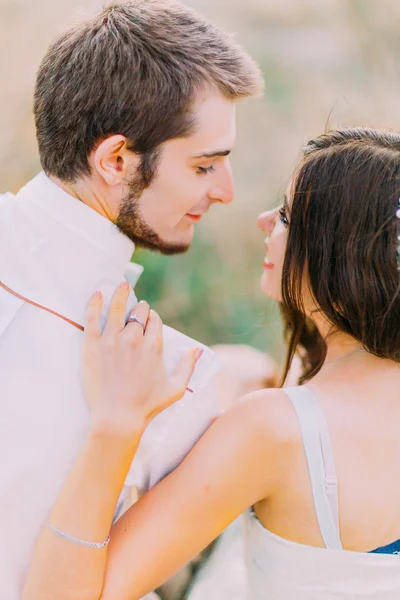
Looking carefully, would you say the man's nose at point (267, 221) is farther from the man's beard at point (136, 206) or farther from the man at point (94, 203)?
the man's beard at point (136, 206)

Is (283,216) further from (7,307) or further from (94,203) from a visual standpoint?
(7,307)

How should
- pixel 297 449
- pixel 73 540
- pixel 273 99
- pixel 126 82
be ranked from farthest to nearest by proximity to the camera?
1. pixel 273 99
2. pixel 126 82
3. pixel 297 449
4. pixel 73 540

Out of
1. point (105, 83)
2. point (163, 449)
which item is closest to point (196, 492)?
point (163, 449)

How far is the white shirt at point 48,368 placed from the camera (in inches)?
57.8

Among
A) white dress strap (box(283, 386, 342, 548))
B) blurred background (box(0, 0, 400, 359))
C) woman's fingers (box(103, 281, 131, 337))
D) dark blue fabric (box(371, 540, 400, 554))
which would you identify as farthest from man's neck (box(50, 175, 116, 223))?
blurred background (box(0, 0, 400, 359))

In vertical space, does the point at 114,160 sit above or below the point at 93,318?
above

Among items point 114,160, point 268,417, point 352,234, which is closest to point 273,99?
point 114,160

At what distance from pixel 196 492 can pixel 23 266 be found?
63 centimetres

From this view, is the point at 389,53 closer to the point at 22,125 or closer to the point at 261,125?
the point at 261,125

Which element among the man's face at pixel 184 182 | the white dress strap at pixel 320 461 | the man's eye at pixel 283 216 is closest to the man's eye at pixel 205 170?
the man's face at pixel 184 182

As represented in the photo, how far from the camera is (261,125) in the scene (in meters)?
5.16

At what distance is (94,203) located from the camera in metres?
1.72

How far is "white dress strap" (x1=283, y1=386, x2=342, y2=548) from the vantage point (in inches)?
58.8

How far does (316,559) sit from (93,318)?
0.76 metres
